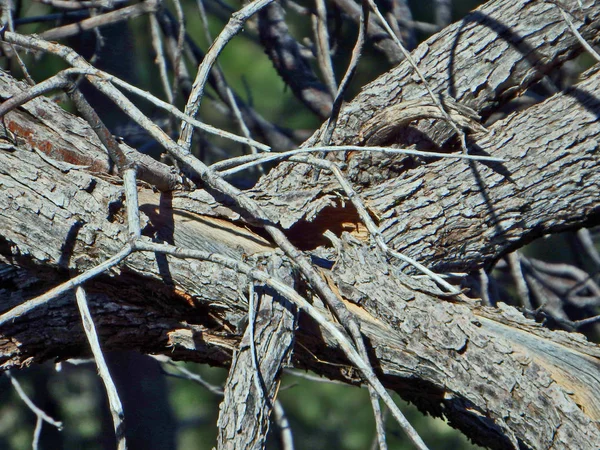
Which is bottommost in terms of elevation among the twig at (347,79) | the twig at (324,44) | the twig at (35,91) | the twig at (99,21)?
the twig at (35,91)

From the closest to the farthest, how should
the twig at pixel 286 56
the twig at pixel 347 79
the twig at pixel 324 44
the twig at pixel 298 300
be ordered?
the twig at pixel 298 300 < the twig at pixel 347 79 < the twig at pixel 324 44 < the twig at pixel 286 56

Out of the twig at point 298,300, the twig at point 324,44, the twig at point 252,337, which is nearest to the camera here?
the twig at point 298,300

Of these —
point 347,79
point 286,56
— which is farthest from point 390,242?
point 286,56

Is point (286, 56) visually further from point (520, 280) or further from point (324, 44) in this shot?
point (520, 280)

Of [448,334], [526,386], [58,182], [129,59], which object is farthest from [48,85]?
[129,59]

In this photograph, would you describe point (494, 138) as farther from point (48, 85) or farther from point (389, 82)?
point (48, 85)

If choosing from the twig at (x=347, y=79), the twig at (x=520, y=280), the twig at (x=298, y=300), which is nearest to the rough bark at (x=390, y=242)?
the twig at (x=347, y=79)

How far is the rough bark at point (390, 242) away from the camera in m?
0.97

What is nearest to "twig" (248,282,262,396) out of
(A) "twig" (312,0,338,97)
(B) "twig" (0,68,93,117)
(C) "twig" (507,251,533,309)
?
(B) "twig" (0,68,93,117)

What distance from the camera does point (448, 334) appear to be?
98cm

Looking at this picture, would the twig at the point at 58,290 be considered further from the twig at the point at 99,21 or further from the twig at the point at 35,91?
the twig at the point at 99,21

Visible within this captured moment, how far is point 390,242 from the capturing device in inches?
48.8

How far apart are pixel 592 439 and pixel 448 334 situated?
9.6 inches

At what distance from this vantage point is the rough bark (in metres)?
0.97
